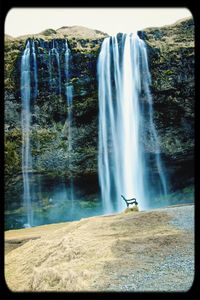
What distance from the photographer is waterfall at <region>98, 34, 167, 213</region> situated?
58.9 feet

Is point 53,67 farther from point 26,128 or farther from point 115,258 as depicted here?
point 115,258

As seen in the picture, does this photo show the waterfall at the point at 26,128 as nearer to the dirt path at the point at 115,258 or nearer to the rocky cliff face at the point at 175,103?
the rocky cliff face at the point at 175,103

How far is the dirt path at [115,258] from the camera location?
5.12 m

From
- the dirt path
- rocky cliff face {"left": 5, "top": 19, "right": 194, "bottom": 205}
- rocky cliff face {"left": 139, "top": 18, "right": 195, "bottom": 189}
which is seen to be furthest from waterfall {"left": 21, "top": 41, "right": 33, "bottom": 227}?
the dirt path

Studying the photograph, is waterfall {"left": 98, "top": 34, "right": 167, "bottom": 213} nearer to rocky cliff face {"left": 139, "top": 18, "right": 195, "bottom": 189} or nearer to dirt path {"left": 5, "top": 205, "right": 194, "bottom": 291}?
rocky cliff face {"left": 139, "top": 18, "right": 195, "bottom": 189}

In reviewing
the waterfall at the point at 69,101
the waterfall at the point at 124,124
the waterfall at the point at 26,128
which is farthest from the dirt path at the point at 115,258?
the waterfall at the point at 124,124

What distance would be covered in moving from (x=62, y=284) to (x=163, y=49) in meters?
14.4

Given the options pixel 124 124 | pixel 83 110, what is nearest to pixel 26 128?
pixel 83 110

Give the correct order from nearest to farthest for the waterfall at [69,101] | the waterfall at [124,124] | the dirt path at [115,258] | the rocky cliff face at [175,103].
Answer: the dirt path at [115,258] < the rocky cliff face at [175,103] < the waterfall at [69,101] < the waterfall at [124,124]

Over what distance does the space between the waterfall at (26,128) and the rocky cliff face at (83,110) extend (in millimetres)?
204

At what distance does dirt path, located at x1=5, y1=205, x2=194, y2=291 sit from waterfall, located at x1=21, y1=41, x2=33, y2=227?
807cm

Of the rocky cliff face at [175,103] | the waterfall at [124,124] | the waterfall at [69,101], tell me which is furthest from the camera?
the waterfall at [124,124]

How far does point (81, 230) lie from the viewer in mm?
9039

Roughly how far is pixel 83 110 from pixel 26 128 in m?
2.46
